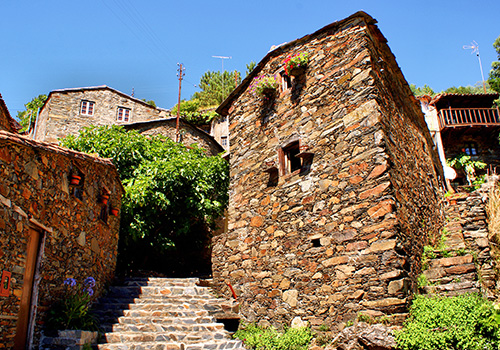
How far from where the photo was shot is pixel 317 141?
802cm

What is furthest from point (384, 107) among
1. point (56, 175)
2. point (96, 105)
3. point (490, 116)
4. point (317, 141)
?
point (96, 105)

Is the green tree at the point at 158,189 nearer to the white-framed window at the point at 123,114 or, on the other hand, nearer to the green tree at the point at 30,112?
the white-framed window at the point at 123,114

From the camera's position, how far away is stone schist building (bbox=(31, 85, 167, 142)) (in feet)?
68.7

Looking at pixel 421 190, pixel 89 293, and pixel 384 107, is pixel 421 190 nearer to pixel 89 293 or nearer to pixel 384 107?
pixel 384 107

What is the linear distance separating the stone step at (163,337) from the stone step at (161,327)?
13cm

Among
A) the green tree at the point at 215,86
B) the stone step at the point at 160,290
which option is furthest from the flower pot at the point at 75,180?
the green tree at the point at 215,86

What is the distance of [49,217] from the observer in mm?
6004

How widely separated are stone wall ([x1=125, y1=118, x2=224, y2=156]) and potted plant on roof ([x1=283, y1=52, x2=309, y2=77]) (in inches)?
420

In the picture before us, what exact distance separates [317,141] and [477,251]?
365 centimetres

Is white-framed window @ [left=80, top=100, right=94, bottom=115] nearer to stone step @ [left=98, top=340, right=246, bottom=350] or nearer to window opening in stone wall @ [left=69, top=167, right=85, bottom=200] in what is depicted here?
window opening in stone wall @ [left=69, top=167, right=85, bottom=200]

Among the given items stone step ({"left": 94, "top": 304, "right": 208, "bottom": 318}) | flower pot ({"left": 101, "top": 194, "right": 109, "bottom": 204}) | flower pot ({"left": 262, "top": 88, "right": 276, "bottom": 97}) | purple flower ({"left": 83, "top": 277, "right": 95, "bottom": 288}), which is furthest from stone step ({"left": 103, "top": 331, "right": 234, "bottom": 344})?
flower pot ({"left": 262, "top": 88, "right": 276, "bottom": 97})

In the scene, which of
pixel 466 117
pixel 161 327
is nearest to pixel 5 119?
pixel 161 327

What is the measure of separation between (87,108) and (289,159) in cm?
1700

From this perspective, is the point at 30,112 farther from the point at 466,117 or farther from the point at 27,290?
the point at 466,117
